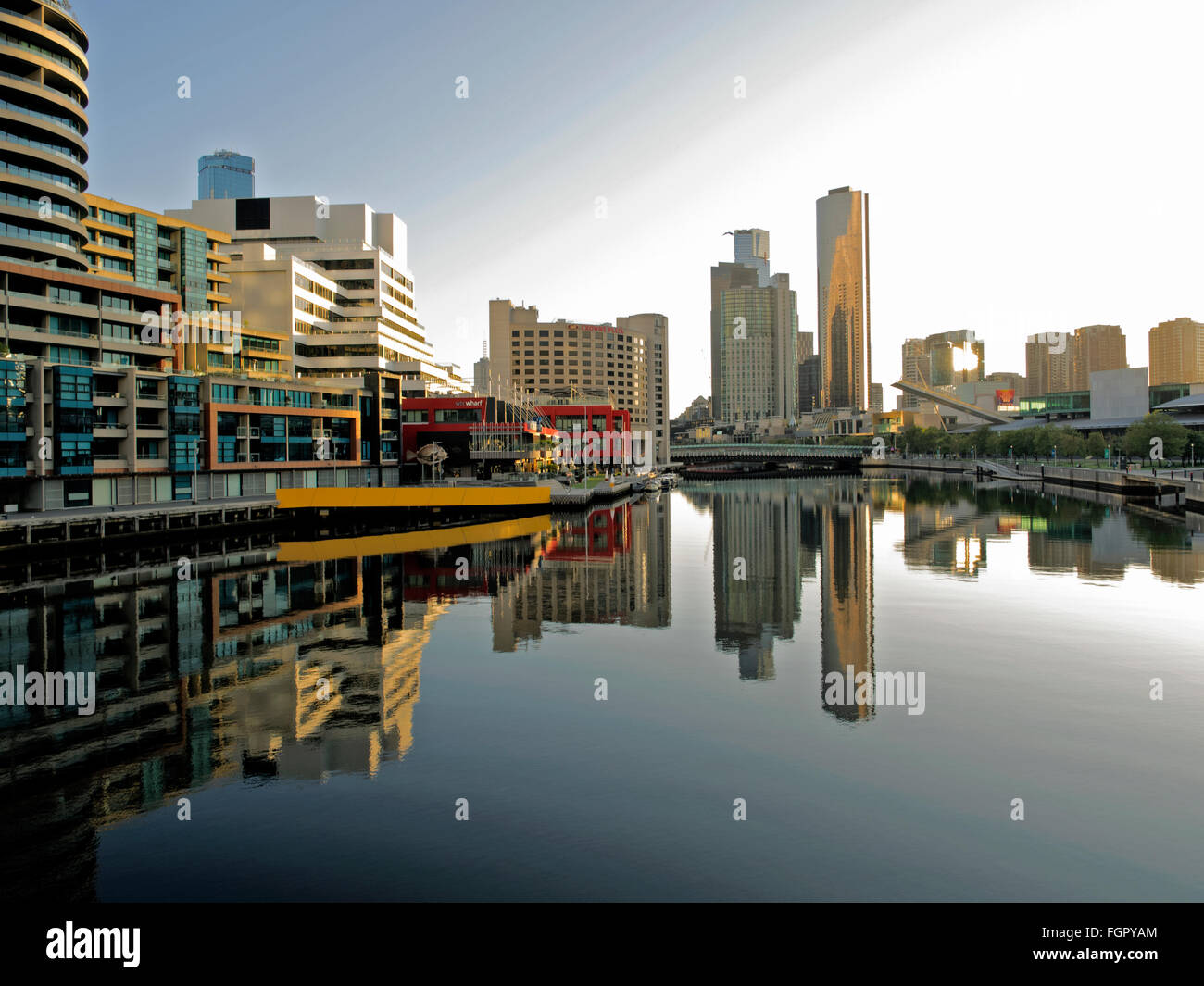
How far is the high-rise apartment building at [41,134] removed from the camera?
59.7m

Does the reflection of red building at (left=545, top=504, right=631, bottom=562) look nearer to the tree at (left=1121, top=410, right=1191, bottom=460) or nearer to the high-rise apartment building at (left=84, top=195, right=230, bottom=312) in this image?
the high-rise apartment building at (left=84, top=195, right=230, bottom=312)

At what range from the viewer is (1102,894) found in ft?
37.6

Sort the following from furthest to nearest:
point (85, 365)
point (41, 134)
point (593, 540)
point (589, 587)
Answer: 1. point (41, 134)
2. point (85, 365)
3. point (593, 540)
4. point (589, 587)

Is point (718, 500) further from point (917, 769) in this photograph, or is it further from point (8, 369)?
point (917, 769)

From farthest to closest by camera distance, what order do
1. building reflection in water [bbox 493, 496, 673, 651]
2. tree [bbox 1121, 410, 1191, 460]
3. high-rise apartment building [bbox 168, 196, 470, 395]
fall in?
tree [bbox 1121, 410, 1191, 460] < high-rise apartment building [bbox 168, 196, 470, 395] < building reflection in water [bbox 493, 496, 673, 651]

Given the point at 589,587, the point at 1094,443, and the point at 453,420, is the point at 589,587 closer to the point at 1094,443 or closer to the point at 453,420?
the point at 453,420

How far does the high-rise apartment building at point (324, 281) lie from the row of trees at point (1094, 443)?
322 feet

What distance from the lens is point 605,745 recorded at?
Result: 1734cm

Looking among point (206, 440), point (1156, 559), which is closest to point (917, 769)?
point (1156, 559)

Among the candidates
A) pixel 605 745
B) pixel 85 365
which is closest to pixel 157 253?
pixel 85 365

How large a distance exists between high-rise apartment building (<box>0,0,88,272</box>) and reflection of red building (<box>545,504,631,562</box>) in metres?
42.1

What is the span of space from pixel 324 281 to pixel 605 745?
10591 cm

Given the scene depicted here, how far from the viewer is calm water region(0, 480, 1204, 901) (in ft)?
40.1

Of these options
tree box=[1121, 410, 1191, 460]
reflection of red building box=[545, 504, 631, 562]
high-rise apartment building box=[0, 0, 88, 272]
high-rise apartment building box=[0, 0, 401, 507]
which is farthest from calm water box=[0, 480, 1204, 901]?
tree box=[1121, 410, 1191, 460]
